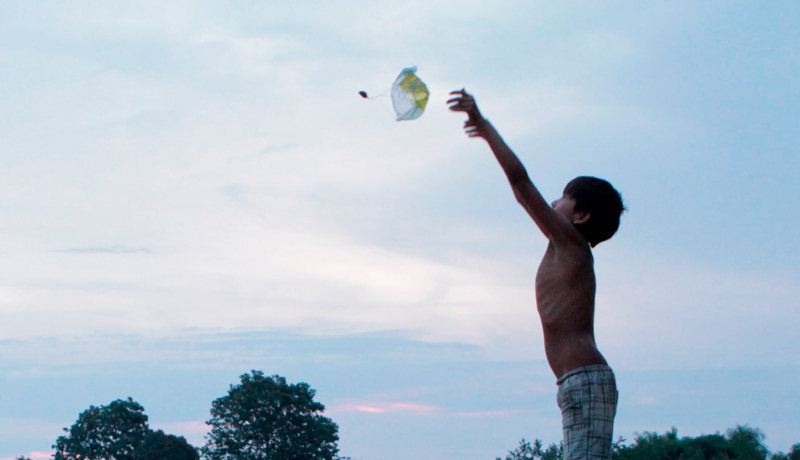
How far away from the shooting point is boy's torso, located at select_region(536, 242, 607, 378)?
5.43 m

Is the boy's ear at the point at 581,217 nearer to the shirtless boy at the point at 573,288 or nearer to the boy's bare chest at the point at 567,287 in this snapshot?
the shirtless boy at the point at 573,288

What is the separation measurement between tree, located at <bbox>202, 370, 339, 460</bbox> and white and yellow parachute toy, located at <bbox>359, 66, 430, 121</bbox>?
6645 cm

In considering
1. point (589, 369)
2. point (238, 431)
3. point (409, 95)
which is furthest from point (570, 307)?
point (238, 431)

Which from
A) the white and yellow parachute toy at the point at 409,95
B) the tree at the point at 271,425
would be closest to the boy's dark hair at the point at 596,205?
the white and yellow parachute toy at the point at 409,95

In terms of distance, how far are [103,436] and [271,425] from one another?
53.5 feet

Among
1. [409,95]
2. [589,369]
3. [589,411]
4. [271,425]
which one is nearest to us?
[589,411]

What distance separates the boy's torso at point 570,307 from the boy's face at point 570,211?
238mm

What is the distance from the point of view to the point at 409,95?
19.6ft

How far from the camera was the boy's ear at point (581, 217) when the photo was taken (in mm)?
5666

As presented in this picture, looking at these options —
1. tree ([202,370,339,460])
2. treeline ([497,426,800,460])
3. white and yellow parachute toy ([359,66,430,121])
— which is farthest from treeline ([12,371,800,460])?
white and yellow parachute toy ([359,66,430,121])

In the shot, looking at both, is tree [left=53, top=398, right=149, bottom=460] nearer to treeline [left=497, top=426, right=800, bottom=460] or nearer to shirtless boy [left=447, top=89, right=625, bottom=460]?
treeline [left=497, top=426, right=800, bottom=460]

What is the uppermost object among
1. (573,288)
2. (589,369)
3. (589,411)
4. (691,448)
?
(691,448)

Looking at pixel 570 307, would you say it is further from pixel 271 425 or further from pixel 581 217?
pixel 271 425

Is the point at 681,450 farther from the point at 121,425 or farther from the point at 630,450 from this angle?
the point at 121,425
